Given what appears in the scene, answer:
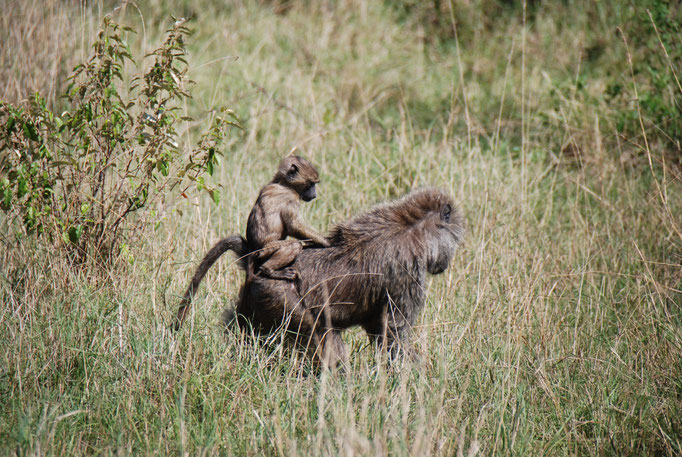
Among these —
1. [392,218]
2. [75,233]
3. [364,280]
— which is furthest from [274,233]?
[75,233]

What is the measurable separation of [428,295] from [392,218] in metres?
0.98

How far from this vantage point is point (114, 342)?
3705mm

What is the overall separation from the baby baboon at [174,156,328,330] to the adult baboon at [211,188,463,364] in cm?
6

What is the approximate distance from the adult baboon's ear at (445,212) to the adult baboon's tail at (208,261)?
1202 millimetres

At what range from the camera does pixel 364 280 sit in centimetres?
394

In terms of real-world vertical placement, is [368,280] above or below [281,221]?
below

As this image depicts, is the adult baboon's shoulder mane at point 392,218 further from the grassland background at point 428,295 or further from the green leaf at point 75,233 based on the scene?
the green leaf at point 75,233

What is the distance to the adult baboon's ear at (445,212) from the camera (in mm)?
4184

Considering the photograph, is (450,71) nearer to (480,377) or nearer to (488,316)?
(488,316)

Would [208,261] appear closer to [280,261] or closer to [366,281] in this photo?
[280,261]

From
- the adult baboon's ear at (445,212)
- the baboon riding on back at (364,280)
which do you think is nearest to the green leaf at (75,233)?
the baboon riding on back at (364,280)

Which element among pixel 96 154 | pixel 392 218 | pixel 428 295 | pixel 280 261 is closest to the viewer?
pixel 280 261

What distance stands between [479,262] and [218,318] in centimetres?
193

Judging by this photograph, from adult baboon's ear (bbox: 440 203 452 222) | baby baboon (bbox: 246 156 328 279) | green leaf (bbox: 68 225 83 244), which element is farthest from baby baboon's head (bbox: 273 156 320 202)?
green leaf (bbox: 68 225 83 244)
